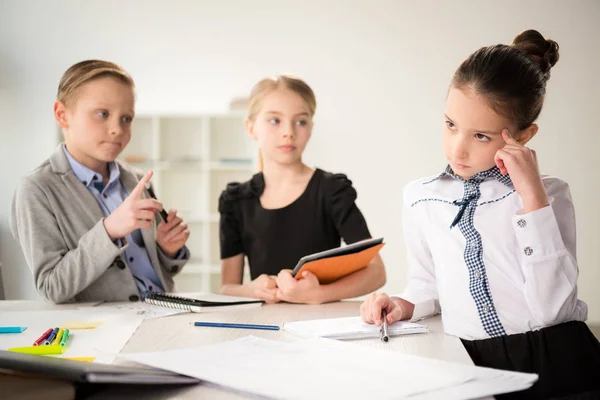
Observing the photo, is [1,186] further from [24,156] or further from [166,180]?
[166,180]

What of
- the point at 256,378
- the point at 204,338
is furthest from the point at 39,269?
the point at 256,378

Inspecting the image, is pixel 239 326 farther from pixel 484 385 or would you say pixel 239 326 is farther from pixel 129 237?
pixel 129 237

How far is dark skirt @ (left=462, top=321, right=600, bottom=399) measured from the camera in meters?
1.02

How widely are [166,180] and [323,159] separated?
1312 mm

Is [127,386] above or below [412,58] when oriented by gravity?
below

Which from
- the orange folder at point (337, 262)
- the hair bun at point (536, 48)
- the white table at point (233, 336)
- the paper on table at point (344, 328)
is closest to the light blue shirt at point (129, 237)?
the white table at point (233, 336)

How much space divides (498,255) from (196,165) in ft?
13.7

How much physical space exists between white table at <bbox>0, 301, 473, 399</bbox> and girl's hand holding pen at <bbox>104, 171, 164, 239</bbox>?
215 mm

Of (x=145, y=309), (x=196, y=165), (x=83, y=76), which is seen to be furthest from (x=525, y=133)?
(x=196, y=165)

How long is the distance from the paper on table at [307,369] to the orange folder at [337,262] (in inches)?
19.1

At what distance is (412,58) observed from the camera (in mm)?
5730

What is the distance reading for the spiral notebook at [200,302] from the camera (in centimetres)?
153

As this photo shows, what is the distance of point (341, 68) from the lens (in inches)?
226

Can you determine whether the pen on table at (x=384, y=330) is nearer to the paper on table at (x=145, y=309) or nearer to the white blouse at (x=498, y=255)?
the white blouse at (x=498, y=255)
